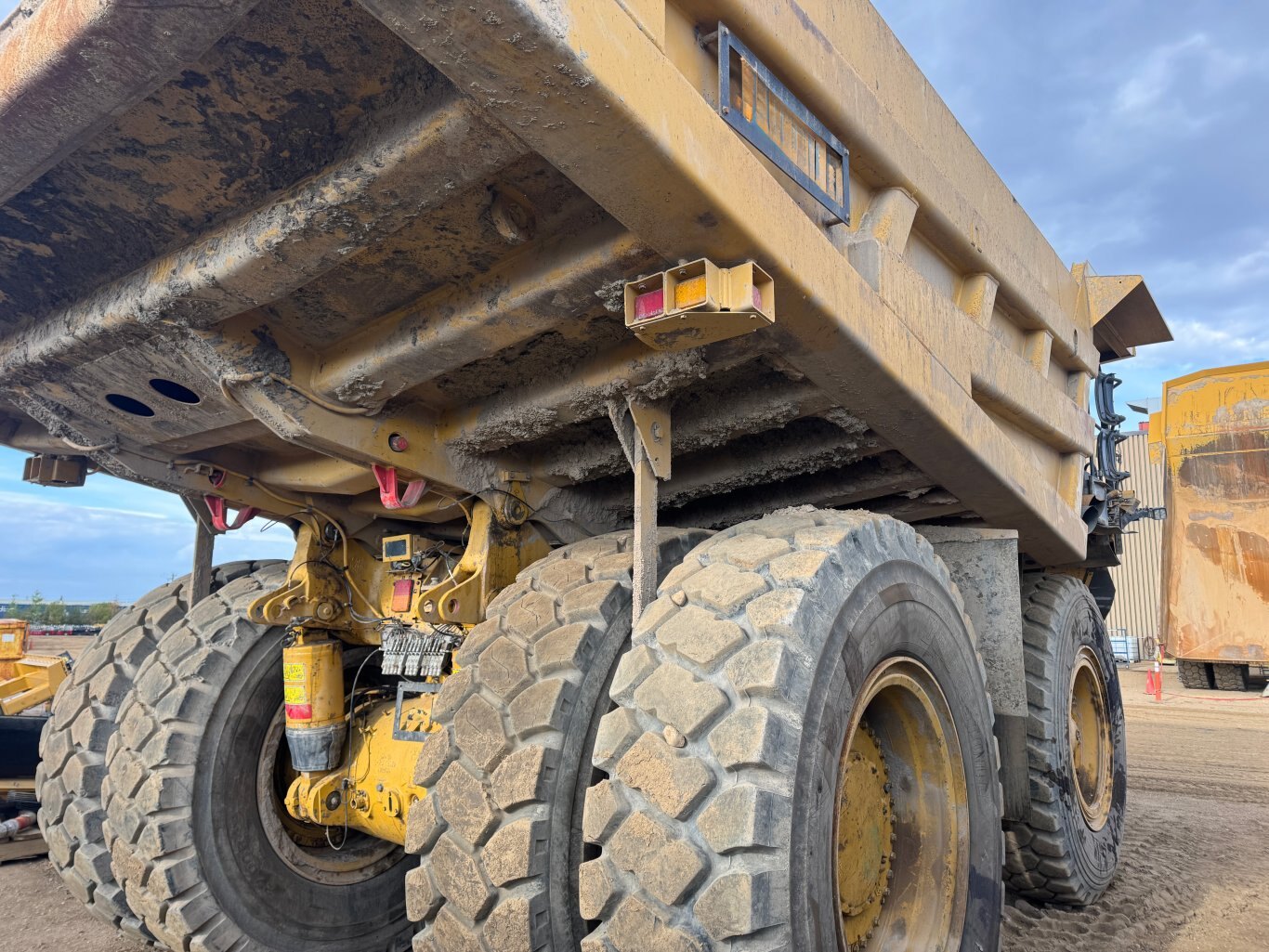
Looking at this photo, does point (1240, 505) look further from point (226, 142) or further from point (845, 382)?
point (226, 142)

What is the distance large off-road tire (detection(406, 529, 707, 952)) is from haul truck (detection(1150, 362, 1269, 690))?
9.89 m

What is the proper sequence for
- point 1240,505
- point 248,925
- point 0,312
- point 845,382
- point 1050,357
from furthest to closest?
point 1240,505
point 1050,357
point 248,925
point 0,312
point 845,382

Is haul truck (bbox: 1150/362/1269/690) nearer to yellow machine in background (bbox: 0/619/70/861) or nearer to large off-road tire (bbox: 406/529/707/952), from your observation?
large off-road tire (bbox: 406/529/707/952)

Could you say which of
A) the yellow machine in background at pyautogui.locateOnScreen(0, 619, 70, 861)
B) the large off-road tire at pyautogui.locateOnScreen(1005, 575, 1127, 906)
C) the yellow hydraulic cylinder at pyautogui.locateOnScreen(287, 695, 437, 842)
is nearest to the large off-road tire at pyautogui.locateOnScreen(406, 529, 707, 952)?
the yellow hydraulic cylinder at pyautogui.locateOnScreen(287, 695, 437, 842)

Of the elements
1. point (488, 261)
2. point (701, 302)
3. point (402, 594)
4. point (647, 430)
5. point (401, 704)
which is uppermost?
point (488, 261)

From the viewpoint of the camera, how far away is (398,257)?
1966mm

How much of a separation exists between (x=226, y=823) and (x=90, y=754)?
719mm

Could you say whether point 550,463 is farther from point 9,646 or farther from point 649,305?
point 9,646

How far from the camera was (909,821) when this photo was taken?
2.43 metres

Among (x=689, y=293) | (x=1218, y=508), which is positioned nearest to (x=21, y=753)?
(x=689, y=293)

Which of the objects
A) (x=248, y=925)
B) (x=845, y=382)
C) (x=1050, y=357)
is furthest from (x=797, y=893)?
(x=1050, y=357)

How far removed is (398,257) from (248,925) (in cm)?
252

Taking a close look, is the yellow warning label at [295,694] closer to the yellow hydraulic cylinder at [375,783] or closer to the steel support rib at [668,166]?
the yellow hydraulic cylinder at [375,783]

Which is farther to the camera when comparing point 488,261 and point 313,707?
point 313,707
